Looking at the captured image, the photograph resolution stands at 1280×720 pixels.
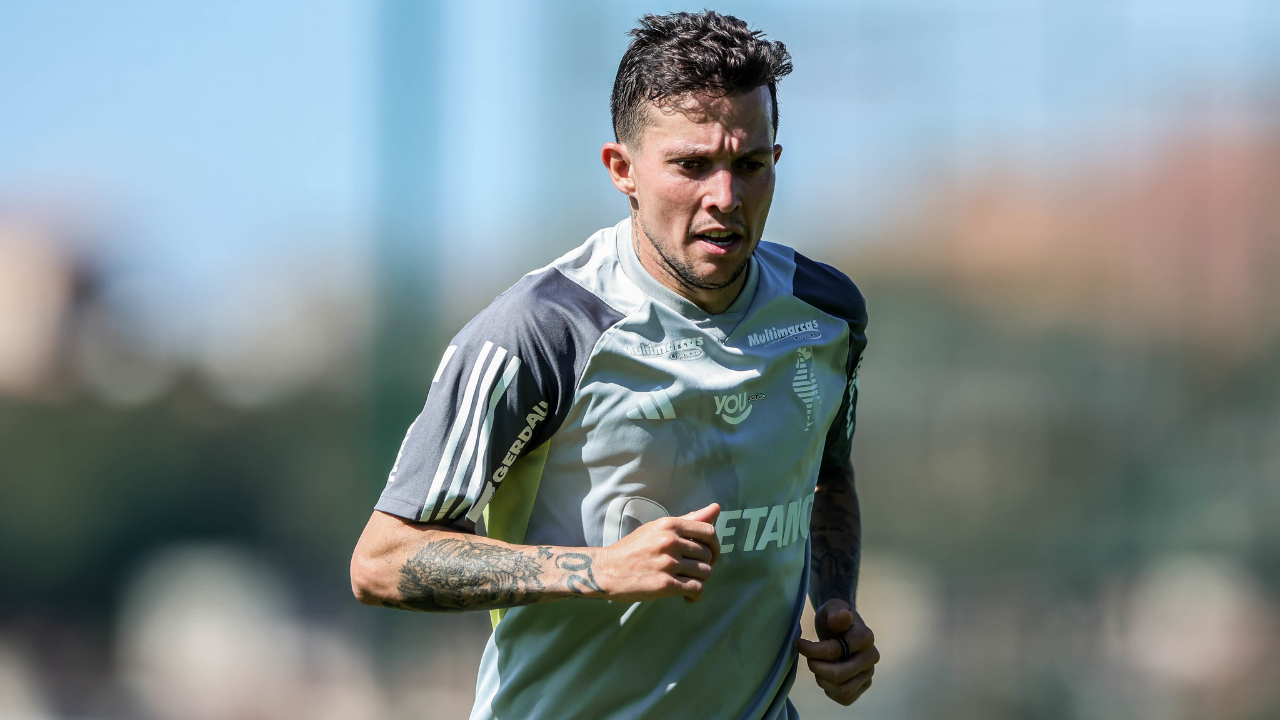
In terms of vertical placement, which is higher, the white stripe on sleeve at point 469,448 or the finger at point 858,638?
the white stripe on sleeve at point 469,448

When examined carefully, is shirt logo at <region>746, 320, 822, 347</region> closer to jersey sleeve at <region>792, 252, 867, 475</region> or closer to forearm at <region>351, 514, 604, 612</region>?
jersey sleeve at <region>792, 252, 867, 475</region>

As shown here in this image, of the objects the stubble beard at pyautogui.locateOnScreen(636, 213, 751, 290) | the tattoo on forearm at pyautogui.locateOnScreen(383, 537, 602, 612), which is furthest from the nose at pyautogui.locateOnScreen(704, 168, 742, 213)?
the tattoo on forearm at pyautogui.locateOnScreen(383, 537, 602, 612)

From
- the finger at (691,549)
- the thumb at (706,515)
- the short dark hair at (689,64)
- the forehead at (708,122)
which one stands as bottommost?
the finger at (691,549)

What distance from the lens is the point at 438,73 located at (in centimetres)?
444

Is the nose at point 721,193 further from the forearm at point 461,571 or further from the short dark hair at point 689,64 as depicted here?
the forearm at point 461,571

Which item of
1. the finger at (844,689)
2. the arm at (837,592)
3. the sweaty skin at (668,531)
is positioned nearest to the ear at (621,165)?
the sweaty skin at (668,531)

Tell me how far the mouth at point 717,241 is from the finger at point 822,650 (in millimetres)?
651

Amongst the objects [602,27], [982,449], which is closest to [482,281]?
[602,27]

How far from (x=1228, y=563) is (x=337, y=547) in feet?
12.0

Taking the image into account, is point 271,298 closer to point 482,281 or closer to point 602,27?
point 482,281

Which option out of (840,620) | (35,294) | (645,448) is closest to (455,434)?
(645,448)

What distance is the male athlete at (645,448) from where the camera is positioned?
1536 millimetres

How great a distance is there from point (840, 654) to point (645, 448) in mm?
505

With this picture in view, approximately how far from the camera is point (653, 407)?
5.45 ft
